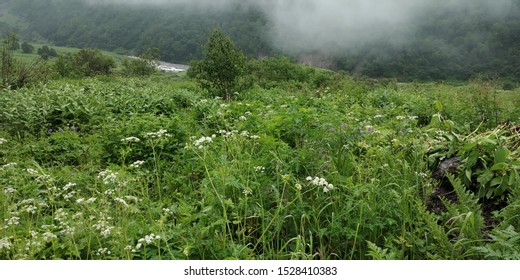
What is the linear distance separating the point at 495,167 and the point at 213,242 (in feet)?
9.46

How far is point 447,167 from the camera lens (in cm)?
414

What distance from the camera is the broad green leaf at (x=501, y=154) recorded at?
353 centimetres

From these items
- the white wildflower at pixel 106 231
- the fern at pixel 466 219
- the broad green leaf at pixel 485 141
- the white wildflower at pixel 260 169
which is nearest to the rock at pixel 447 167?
the broad green leaf at pixel 485 141

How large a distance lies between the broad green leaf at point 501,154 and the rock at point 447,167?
1.65 ft

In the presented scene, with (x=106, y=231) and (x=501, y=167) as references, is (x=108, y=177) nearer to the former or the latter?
(x=106, y=231)

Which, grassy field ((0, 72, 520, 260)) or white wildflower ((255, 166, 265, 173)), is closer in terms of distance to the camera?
grassy field ((0, 72, 520, 260))

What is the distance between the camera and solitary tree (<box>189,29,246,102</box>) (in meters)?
15.3

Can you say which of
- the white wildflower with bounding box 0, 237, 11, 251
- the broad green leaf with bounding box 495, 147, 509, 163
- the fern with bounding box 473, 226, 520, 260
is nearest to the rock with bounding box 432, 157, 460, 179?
the broad green leaf with bounding box 495, 147, 509, 163

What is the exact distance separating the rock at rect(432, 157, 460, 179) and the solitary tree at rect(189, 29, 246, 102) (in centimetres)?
1157

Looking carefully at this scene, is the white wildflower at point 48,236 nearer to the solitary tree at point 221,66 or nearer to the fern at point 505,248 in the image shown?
the fern at point 505,248

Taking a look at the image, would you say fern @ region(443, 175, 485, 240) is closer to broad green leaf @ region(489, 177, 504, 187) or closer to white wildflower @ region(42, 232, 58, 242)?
broad green leaf @ region(489, 177, 504, 187)

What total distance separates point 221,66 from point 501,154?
506 inches

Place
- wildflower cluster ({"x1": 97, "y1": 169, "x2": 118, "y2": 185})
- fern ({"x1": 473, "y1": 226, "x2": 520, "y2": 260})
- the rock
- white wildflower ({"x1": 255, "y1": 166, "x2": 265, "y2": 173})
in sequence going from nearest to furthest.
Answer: fern ({"x1": 473, "y1": 226, "x2": 520, "y2": 260}) < wildflower cluster ({"x1": 97, "y1": 169, "x2": 118, "y2": 185}) < white wildflower ({"x1": 255, "y1": 166, "x2": 265, "y2": 173}) < the rock

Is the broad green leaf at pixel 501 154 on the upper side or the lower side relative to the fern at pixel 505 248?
upper
